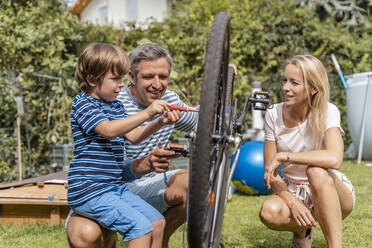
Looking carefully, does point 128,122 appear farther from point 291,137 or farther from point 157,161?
point 291,137

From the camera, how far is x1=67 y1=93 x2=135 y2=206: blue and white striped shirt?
1.83m

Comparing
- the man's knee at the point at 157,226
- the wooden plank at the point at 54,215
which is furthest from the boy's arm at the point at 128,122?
the wooden plank at the point at 54,215

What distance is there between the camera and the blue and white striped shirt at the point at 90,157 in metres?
1.83

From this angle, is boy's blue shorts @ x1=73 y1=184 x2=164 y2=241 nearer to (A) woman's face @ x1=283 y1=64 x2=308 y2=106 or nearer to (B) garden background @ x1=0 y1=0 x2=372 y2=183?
(A) woman's face @ x1=283 y1=64 x2=308 y2=106

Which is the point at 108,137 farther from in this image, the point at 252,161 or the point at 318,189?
the point at 252,161

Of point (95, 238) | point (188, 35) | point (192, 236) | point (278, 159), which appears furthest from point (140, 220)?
point (188, 35)

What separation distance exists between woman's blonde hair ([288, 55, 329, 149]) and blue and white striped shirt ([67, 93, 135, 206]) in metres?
1.05

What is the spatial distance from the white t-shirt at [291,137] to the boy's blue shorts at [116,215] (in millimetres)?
966

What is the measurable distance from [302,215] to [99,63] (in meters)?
1.26

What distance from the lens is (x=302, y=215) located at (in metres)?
2.19

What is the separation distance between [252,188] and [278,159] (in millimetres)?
2131

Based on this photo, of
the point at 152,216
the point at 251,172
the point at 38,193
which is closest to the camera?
the point at 152,216

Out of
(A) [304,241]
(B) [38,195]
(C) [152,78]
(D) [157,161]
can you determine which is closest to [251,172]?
(A) [304,241]

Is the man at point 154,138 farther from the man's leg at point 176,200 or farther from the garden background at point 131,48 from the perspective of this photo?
the garden background at point 131,48
